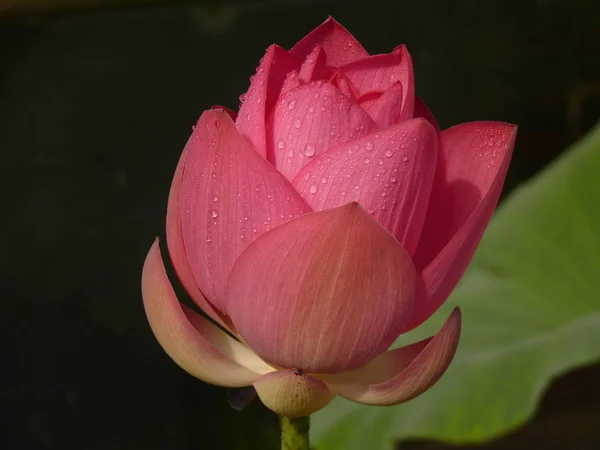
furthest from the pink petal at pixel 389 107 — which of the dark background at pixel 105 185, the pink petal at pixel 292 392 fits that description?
the dark background at pixel 105 185

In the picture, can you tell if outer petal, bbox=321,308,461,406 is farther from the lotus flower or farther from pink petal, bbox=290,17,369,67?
pink petal, bbox=290,17,369,67

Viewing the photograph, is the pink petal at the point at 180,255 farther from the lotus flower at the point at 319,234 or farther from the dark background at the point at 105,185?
the dark background at the point at 105,185

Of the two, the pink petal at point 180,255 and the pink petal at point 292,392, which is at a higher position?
the pink petal at point 180,255

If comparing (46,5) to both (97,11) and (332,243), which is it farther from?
(332,243)

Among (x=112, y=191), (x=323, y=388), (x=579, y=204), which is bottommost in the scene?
(x=579, y=204)

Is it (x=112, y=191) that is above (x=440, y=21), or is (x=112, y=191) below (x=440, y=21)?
below

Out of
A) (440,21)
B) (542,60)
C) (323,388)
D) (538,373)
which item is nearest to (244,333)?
(323,388)

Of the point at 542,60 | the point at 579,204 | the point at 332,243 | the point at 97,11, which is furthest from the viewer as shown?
the point at 542,60

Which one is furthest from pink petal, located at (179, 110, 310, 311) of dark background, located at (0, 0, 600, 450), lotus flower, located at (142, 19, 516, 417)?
dark background, located at (0, 0, 600, 450)

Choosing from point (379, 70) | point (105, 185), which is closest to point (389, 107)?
point (379, 70)

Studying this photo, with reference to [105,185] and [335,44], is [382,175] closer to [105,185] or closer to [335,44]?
[335,44]
